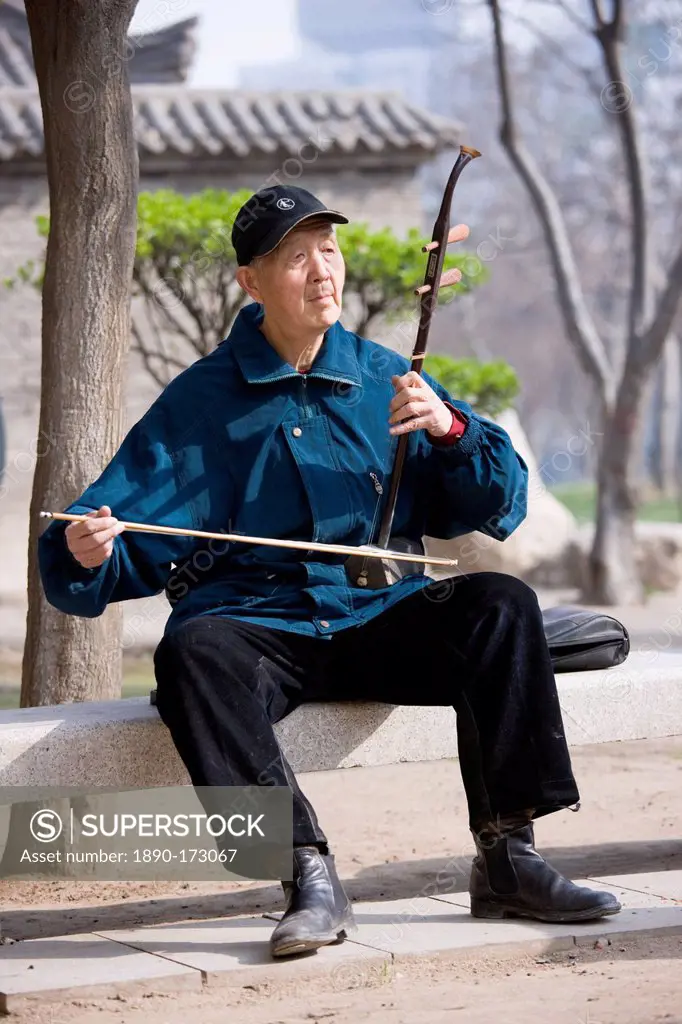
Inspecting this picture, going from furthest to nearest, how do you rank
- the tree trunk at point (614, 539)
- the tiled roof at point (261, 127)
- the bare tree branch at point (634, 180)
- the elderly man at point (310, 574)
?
the tiled roof at point (261, 127), the tree trunk at point (614, 539), the bare tree branch at point (634, 180), the elderly man at point (310, 574)

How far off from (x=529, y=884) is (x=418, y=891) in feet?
2.20

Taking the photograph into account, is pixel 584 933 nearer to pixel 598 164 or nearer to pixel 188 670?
pixel 188 670

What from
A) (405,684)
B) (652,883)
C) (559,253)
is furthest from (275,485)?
(559,253)

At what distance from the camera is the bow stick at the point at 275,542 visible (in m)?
3.36

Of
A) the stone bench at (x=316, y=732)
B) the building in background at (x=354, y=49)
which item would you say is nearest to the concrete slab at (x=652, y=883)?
the stone bench at (x=316, y=732)

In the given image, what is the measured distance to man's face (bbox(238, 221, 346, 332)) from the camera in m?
3.63

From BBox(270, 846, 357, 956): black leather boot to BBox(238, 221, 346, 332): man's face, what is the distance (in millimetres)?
1228

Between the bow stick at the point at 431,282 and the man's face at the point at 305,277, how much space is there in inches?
8.2

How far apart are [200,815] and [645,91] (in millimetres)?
39952

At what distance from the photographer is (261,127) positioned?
44.2 ft

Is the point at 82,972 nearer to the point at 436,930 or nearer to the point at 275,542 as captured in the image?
the point at 436,930

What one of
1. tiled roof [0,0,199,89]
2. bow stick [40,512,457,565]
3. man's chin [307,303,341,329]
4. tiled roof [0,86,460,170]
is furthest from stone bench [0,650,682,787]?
tiled roof [0,0,199,89]

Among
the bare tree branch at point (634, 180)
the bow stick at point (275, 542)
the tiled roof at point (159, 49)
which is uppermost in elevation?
the tiled roof at point (159, 49)

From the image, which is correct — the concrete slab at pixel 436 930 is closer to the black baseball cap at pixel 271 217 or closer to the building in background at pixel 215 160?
the black baseball cap at pixel 271 217
